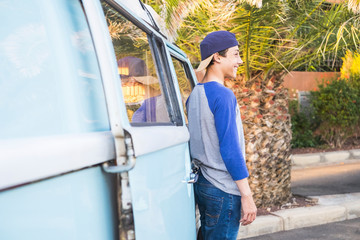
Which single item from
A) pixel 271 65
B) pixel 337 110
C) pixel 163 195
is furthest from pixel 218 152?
pixel 337 110

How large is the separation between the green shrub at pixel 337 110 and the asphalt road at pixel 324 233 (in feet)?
22.3

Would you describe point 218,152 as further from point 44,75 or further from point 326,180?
point 326,180

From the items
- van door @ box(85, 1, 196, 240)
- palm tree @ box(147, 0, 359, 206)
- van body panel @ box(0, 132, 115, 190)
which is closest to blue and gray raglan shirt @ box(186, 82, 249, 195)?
van door @ box(85, 1, 196, 240)

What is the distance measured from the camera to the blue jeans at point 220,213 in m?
2.43

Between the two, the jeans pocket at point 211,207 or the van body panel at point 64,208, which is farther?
the jeans pocket at point 211,207

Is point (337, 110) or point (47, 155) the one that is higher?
point (47, 155)

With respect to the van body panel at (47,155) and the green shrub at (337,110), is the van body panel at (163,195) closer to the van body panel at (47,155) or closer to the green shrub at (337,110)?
the van body panel at (47,155)

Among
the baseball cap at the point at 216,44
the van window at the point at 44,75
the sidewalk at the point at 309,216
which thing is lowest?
the sidewalk at the point at 309,216

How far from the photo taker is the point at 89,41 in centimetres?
135

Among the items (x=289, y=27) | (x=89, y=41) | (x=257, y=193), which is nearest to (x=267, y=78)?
(x=289, y=27)

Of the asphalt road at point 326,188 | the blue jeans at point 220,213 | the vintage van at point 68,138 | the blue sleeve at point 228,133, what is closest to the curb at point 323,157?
the asphalt road at point 326,188

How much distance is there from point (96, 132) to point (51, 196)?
0.28 m

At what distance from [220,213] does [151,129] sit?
Answer: 1.04 meters

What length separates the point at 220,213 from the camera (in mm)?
2438
